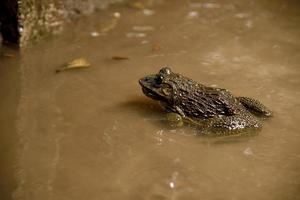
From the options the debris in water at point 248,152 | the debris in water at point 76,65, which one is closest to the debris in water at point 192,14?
the debris in water at point 76,65

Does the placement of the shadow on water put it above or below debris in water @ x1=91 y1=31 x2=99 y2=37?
below

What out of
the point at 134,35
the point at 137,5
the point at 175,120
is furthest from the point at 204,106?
the point at 137,5

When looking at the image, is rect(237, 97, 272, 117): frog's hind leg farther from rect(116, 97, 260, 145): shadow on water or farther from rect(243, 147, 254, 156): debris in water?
rect(243, 147, 254, 156): debris in water

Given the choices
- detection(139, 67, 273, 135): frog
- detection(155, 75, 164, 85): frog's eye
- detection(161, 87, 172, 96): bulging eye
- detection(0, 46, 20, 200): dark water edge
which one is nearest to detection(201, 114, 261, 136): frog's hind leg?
detection(139, 67, 273, 135): frog

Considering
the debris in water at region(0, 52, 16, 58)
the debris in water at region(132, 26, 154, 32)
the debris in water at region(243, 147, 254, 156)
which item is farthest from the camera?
the debris in water at region(132, 26, 154, 32)

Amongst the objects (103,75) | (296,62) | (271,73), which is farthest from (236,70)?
(103,75)

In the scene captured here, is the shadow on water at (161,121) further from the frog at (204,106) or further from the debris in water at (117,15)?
the debris in water at (117,15)

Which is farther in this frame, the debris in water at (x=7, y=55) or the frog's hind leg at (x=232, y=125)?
the debris in water at (x=7, y=55)

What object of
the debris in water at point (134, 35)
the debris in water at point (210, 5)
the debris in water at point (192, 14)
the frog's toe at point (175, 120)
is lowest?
the frog's toe at point (175, 120)
